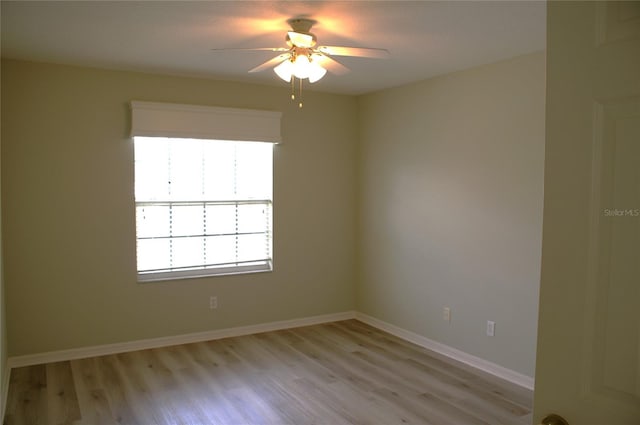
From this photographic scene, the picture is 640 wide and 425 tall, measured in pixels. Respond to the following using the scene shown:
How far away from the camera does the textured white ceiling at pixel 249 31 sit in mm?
2762

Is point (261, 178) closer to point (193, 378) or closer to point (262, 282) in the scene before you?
point (262, 282)

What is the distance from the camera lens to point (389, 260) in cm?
520

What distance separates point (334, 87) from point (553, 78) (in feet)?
13.2

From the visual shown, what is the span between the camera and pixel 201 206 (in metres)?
4.93

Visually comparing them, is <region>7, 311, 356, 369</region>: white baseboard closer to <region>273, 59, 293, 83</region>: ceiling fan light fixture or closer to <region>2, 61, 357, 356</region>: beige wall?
<region>2, 61, 357, 356</region>: beige wall

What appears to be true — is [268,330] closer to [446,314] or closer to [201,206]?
[201,206]

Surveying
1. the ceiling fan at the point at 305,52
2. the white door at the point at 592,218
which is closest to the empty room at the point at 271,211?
the ceiling fan at the point at 305,52

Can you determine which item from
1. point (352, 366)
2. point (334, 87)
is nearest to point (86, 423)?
point (352, 366)

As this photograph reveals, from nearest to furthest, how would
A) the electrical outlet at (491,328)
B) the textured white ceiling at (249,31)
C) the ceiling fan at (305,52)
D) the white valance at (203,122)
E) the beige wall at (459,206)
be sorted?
the textured white ceiling at (249,31) < the ceiling fan at (305,52) < the beige wall at (459,206) < the electrical outlet at (491,328) < the white valance at (203,122)

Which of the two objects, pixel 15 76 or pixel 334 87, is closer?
pixel 15 76

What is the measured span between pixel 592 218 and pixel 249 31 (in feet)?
8.60

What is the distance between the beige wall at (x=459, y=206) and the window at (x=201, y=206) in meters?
1.18

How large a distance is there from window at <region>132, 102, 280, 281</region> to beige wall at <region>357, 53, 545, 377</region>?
116 cm

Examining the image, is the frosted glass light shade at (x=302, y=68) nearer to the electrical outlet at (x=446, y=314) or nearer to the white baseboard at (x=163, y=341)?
the electrical outlet at (x=446, y=314)
